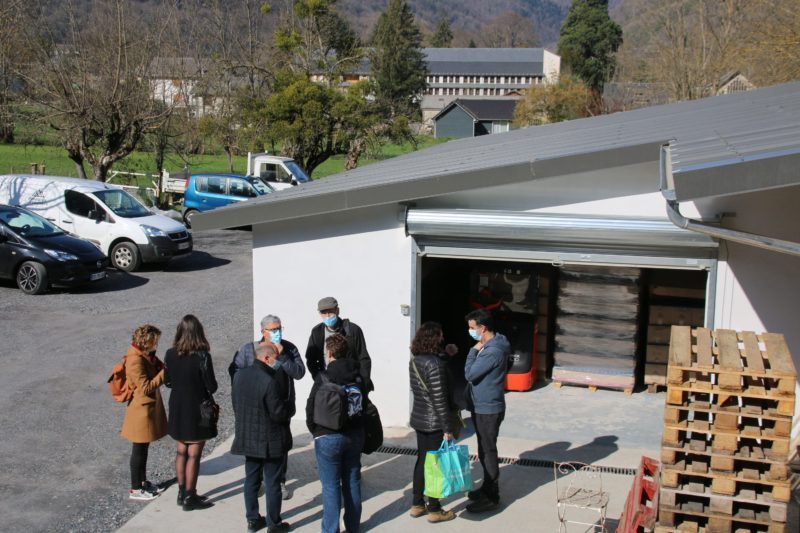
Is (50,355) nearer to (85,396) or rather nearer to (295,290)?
(85,396)

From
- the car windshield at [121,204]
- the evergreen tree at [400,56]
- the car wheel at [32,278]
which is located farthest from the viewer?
the evergreen tree at [400,56]

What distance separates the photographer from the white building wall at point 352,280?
849 centimetres

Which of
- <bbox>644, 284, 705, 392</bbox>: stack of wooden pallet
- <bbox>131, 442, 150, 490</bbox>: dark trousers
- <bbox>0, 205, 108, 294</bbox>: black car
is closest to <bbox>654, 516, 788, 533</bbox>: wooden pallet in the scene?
<bbox>131, 442, 150, 490</bbox>: dark trousers

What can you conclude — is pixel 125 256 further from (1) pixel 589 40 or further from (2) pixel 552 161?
(1) pixel 589 40

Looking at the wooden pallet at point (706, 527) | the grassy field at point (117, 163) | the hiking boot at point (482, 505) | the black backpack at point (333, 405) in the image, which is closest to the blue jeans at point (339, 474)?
the black backpack at point (333, 405)

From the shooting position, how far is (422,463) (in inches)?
257

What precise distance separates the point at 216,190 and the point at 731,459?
20906mm

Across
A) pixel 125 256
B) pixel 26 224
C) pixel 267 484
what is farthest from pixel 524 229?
pixel 125 256

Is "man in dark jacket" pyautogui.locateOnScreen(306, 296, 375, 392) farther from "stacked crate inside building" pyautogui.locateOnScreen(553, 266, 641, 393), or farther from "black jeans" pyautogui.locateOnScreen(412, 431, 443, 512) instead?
"stacked crate inside building" pyautogui.locateOnScreen(553, 266, 641, 393)

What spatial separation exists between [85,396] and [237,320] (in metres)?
4.24

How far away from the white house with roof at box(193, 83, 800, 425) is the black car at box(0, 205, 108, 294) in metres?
7.49

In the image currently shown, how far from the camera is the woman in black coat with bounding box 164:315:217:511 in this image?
6.38 metres

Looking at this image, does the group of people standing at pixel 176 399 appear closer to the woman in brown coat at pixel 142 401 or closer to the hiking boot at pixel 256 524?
the woman in brown coat at pixel 142 401

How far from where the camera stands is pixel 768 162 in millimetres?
5363
